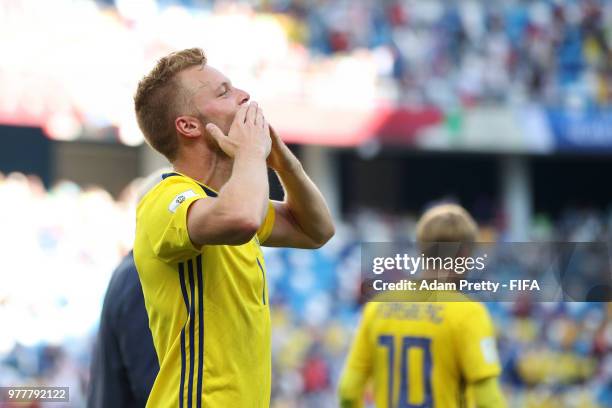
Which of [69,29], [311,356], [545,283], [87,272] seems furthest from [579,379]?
[69,29]

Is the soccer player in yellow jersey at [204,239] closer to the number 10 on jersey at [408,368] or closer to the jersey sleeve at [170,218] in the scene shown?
the jersey sleeve at [170,218]

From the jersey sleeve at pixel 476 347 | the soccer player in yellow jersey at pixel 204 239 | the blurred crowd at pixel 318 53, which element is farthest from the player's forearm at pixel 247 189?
the blurred crowd at pixel 318 53

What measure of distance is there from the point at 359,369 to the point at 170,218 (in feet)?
7.17

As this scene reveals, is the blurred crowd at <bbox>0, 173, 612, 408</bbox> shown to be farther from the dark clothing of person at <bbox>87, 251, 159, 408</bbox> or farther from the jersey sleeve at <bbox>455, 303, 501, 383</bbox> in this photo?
the jersey sleeve at <bbox>455, 303, 501, 383</bbox>

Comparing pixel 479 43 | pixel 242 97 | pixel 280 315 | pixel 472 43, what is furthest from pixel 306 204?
pixel 479 43

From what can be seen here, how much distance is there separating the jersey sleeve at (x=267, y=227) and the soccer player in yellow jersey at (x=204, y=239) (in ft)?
0.85

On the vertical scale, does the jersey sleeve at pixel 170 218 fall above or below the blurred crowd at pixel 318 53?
below

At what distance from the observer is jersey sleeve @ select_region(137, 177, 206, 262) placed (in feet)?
8.66

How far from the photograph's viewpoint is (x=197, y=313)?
272cm

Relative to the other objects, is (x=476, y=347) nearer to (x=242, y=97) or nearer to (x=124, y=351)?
(x=124, y=351)

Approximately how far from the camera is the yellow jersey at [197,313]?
8.87ft

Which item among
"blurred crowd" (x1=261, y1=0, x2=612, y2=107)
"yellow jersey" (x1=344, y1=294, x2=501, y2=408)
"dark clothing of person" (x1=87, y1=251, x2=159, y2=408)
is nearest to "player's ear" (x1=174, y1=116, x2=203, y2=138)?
"dark clothing of person" (x1=87, y1=251, x2=159, y2=408)

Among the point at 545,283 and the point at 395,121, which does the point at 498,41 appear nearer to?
the point at 395,121

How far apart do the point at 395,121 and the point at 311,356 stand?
18.7 ft
